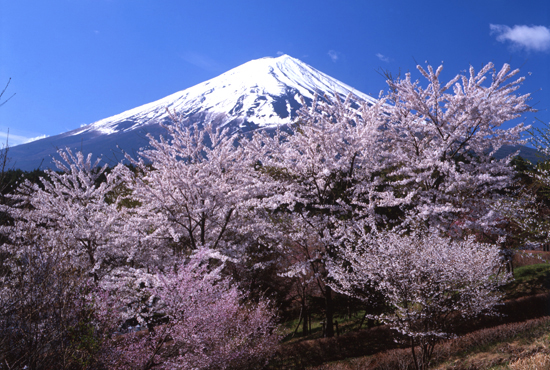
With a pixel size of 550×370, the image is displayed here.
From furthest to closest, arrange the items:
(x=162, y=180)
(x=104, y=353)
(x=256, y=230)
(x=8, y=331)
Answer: (x=256, y=230), (x=162, y=180), (x=104, y=353), (x=8, y=331)

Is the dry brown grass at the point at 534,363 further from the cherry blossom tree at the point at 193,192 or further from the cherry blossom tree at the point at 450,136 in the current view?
the cherry blossom tree at the point at 193,192

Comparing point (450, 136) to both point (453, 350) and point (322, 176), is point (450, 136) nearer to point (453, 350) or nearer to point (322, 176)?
point (322, 176)

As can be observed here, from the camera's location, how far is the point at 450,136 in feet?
43.9

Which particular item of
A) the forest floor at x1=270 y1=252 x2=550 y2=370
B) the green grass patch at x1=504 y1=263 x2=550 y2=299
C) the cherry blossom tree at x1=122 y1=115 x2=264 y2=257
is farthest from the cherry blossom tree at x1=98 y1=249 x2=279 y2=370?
the green grass patch at x1=504 y1=263 x2=550 y2=299

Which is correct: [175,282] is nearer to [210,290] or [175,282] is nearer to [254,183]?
[210,290]

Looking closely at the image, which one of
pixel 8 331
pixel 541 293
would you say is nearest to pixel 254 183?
pixel 8 331

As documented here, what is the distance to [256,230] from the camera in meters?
13.7

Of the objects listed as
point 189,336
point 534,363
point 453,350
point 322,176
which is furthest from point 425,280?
point 322,176

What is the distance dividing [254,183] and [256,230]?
1.97m

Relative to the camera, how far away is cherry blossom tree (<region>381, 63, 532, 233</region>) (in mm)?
12578

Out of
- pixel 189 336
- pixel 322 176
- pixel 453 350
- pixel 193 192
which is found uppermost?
pixel 322 176

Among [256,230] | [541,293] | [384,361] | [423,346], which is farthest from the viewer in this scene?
[541,293]

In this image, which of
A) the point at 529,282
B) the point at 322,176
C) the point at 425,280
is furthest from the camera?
the point at 529,282

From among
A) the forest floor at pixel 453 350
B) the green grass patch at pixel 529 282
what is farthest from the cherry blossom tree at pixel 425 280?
the green grass patch at pixel 529 282
